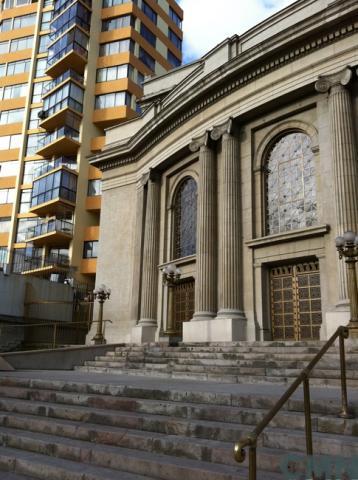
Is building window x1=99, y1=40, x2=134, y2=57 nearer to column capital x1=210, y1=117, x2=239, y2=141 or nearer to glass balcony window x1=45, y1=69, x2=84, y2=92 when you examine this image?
glass balcony window x1=45, y1=69, x2=84, y2=92

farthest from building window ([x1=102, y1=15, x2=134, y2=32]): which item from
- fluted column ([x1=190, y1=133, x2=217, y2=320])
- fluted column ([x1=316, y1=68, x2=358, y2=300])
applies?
fluted column ([x1=316, y1=68, x2=358, y2=300])

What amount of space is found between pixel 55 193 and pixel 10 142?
29.9 ft

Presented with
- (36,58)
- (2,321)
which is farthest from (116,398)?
(36,58)

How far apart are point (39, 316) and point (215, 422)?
20409 millimetres

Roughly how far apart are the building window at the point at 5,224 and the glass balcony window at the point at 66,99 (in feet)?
30.1

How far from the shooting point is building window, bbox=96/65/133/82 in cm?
3644

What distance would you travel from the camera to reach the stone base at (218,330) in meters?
14.7

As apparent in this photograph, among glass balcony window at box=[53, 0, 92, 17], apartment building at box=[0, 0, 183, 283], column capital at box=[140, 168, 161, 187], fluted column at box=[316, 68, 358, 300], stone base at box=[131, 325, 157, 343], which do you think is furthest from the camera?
glass balcony window at box=[53, 0, 92, 17]

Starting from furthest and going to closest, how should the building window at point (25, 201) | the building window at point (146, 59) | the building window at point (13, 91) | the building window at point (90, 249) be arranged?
the building window at point (13, 91)
the building window at point (146, 59)
the building window at point (25, 201)
the building window at point (90, 249)

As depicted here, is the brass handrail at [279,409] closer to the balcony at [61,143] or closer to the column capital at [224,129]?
the column capital at [224,129]

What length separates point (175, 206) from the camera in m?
20.8

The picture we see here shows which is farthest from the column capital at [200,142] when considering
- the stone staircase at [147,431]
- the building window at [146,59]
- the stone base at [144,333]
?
the building window at [146,59]

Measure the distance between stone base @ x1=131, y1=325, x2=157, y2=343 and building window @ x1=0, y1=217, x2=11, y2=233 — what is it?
21.5 metres

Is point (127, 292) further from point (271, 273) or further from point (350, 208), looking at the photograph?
point (350, 208)
